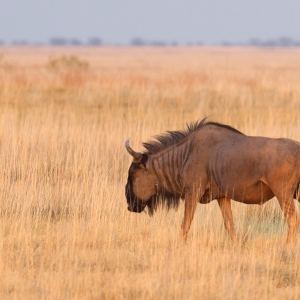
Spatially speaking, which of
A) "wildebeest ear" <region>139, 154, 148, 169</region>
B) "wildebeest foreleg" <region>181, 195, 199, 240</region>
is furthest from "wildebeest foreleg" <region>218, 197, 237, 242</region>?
"wildebeest ear" <region>139, 154, 148, 169</region>

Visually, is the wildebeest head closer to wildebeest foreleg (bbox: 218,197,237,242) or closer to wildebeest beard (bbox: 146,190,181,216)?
wildebeest beard (bbox: 146,190,181,216)

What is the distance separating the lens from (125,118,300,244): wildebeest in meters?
6.14

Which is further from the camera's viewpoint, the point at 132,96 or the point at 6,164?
the point at 132,96

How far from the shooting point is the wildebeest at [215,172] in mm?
6145

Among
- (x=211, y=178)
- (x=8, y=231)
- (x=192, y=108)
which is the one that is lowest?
(x=8, y=231)

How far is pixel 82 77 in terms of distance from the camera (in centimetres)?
2275

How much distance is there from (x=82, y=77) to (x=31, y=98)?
15.4ft

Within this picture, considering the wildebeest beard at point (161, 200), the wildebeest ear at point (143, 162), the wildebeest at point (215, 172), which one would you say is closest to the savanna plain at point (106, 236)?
the wildebeest beard at point (161, 200)

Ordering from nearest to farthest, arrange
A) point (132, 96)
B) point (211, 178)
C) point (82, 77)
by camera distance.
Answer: point (211, 178) < point (132, 96) < point (82, 77)

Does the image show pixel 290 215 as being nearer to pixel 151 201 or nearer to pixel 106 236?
pixel 151 201

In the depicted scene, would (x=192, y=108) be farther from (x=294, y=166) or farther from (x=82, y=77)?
(x=294, y=166)

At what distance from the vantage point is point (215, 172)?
21.5 ft

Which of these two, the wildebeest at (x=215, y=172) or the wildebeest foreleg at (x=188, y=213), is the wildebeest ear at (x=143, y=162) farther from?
the wildebeest foreleg at (x=188, y=213)

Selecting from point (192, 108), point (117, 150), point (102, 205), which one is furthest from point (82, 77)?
point (102, 205)
